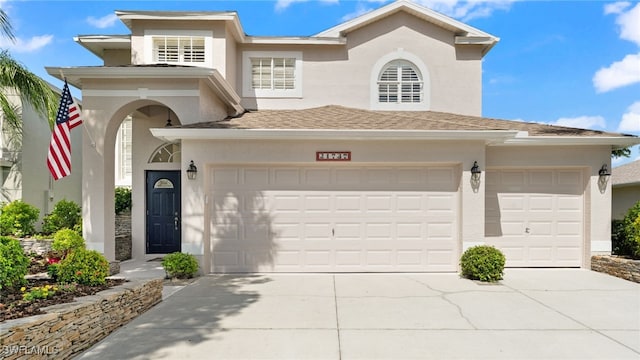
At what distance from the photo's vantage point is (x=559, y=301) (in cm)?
→ 650

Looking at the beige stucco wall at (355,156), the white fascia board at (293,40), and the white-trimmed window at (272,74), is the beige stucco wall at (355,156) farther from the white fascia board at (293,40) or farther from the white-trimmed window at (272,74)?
the white fascia board at (293,40)

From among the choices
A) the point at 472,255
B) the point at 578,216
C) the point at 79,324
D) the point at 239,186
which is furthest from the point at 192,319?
the point at 578,216

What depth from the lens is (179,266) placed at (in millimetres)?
7922

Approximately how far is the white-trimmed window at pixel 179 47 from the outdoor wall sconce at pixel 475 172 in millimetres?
8168

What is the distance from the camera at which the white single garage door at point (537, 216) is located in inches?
364

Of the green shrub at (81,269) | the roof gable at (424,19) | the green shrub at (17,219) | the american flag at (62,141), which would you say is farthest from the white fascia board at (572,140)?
the green shrub at (17,219)

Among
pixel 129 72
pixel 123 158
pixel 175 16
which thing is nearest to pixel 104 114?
pixel 129 72

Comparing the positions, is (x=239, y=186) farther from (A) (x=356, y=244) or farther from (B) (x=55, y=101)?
(B) (x=55, y=101)

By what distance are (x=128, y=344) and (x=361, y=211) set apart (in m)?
5.61

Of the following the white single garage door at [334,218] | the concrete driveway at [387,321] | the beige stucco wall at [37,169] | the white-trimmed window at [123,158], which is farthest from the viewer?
the white-trimmed window at [123,158]

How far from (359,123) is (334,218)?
2.48 meters

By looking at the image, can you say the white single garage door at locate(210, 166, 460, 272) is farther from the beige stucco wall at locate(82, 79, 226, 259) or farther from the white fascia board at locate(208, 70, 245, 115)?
the white fascia board at locate(208, 70, 245, 115)

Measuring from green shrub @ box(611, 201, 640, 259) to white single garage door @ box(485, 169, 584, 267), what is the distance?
0.89 meters

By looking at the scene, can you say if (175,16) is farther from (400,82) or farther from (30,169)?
(30,169)
